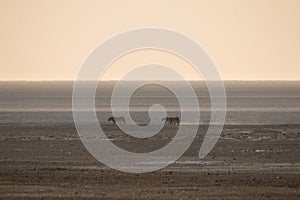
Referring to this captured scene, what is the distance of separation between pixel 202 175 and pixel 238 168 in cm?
283

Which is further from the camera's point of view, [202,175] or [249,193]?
[202,175]

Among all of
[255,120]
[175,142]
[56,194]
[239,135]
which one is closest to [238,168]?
[56,194]

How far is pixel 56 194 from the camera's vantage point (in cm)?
2691

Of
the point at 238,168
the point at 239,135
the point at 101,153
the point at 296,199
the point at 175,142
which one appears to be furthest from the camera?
the point at 239,135

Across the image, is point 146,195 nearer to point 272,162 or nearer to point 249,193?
point 249,193

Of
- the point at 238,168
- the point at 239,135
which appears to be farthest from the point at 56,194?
the point at 239,135

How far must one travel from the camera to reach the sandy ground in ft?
89.0

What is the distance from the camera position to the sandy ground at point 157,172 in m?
27.1

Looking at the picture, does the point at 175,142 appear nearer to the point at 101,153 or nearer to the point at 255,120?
the point at 101,153

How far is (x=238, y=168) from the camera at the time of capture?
3409 centimetres

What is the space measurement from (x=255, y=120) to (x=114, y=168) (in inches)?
1447

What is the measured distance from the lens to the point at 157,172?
32812 millimetres

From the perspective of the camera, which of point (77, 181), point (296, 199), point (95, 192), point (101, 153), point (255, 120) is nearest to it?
point (296, 199)

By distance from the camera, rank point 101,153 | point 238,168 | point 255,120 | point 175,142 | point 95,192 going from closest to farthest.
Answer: point 95,192, point 238,168, point 101,153, point 175,142, point 255,120
